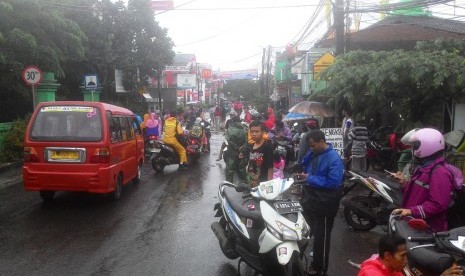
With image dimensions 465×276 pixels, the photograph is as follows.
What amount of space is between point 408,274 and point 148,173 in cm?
1064

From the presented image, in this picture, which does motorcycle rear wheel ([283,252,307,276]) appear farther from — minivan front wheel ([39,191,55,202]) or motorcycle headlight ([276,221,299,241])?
minivan front wheel ([39,191,55,202])

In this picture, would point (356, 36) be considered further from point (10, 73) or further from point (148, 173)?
point (10, 73)

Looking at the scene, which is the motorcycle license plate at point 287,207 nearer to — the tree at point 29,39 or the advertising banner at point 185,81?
the tree at point 29,39

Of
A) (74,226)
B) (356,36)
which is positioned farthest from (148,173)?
(356,36)

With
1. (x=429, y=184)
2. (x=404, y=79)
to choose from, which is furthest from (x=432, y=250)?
(x=404, y=79)

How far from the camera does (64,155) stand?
838 centimetres

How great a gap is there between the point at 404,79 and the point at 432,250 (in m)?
7.46

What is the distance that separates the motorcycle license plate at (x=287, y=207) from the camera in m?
4.68

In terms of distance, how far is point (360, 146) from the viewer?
1171 cm

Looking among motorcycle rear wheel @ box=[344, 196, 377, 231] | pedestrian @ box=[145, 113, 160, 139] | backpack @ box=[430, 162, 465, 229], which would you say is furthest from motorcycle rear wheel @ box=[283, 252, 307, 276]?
pedestrian @ box=[145, 113, 160, 139]

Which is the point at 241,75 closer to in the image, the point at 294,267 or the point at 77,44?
the point at 77,44

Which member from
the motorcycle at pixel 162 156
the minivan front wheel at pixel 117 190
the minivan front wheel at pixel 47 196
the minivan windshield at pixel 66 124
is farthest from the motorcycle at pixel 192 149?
the minivan windshield at pixel 66 124

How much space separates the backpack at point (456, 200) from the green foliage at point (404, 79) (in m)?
5.17

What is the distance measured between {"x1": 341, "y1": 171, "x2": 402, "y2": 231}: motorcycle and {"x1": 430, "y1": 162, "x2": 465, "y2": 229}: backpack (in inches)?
60.6
